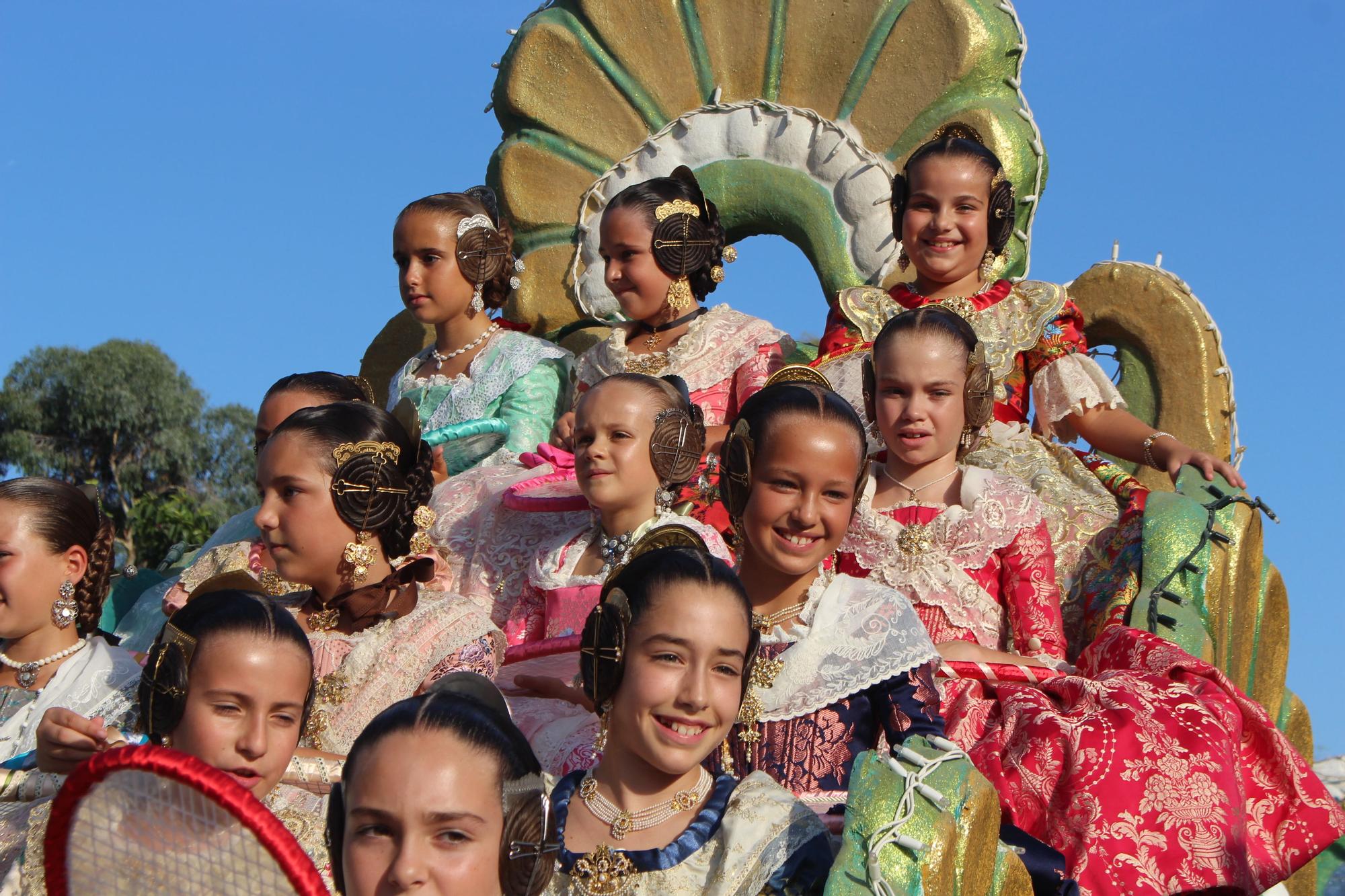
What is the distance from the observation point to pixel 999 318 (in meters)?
5.87

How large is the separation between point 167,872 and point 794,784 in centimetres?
190

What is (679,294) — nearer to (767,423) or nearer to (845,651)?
(767,423)

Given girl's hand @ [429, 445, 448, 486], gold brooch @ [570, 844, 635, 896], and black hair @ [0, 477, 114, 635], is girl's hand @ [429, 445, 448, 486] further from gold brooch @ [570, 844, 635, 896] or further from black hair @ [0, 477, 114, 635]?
gold brooch @ [570, 844, 635, 896]

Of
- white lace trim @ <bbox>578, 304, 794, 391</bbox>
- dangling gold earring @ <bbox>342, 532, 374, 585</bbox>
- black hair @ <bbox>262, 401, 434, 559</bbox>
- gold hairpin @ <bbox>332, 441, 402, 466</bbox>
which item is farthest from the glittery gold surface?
dangling gold earring @ <bbox>342, 532, 374, 585</bbox>

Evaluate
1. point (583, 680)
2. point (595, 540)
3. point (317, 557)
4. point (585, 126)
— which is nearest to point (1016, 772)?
point (583, 680)

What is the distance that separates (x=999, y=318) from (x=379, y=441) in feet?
8.18

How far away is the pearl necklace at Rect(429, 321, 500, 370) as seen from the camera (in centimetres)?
647

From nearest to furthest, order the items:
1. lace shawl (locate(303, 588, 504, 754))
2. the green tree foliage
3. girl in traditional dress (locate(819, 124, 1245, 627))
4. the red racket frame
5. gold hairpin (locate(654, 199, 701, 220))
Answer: the red racket frame < lace shawl (locate(303, 588, 504, 754)) < girl in traditional dress (locate(819, 124, 1245, 627)) < gold hairpin (locate(654, 199, 701, 220)) < the green tree foliage

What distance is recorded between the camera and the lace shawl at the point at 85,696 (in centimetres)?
428

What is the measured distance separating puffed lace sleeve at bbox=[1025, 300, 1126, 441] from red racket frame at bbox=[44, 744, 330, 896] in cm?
427

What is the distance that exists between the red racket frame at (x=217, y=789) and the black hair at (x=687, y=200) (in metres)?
4.14

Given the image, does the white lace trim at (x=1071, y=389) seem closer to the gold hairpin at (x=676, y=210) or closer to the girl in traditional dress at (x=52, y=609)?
the gold hairpin at (x=676, y=210)

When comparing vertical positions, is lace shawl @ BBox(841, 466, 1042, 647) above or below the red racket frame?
above

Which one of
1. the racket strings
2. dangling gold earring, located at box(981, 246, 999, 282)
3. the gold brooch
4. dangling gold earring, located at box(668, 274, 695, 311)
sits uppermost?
dangling gold earring, located at box(981, 246, 999, 282)
